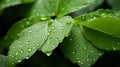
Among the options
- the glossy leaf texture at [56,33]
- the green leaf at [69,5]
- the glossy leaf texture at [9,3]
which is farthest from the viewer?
the glossy leaf texture at [9,3]

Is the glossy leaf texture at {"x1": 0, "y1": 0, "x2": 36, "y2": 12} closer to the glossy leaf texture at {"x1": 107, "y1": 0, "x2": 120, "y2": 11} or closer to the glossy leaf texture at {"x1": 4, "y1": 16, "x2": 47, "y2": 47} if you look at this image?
the glossy leaf texture at {"x1": 4, "y1": 16, "x2": 47, "y2": 47}

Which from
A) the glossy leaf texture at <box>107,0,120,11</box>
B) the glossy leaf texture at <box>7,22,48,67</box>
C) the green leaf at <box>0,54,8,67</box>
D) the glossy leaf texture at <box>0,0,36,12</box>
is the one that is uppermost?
the glossy leaf texture at <box>7,22,48,67</box>

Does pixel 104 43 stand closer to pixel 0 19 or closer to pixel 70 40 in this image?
pixel 70 40

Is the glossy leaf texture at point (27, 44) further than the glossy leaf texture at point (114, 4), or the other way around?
the glossy leaf texture at point (114, 4)

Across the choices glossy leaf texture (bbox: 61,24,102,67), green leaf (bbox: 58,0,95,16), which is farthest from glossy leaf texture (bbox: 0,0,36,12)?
glossy leaf texture (bbox: 61,24,102,67)

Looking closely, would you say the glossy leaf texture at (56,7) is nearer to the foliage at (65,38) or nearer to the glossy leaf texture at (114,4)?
the foliage at (65,38)

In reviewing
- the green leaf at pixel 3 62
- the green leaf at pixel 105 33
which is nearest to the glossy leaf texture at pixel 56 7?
the green leaf at pixel 105 33
